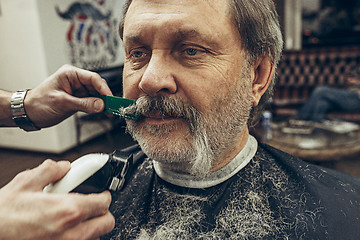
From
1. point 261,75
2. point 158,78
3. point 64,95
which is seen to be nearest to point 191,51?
point 158,78

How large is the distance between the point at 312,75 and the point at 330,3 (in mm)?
3305

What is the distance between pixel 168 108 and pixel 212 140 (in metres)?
0.22

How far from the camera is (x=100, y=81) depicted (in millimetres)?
1189

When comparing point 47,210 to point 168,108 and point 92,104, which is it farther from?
point 92,104

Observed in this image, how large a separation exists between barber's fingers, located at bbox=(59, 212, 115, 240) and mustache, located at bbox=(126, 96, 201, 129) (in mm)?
387

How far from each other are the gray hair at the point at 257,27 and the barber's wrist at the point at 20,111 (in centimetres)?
62

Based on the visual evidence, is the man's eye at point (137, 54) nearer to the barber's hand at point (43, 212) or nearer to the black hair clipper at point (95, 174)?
the black hair clipper at point (95, 174)

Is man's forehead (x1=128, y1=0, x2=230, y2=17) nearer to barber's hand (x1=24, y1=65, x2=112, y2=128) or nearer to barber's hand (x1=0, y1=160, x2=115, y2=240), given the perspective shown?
barber's hand (x1=24, y1=65, x2=112, y2=128)

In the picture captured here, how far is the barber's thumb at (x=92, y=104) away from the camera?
3.81 ft

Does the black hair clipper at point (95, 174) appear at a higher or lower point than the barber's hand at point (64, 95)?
lower

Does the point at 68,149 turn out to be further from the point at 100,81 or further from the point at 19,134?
the point at 100,81

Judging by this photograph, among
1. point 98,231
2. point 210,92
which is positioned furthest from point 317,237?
point 98,231

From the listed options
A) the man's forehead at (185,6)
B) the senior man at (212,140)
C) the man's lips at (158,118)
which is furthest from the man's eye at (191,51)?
the man's lips at (158,118)

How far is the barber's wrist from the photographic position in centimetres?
126
